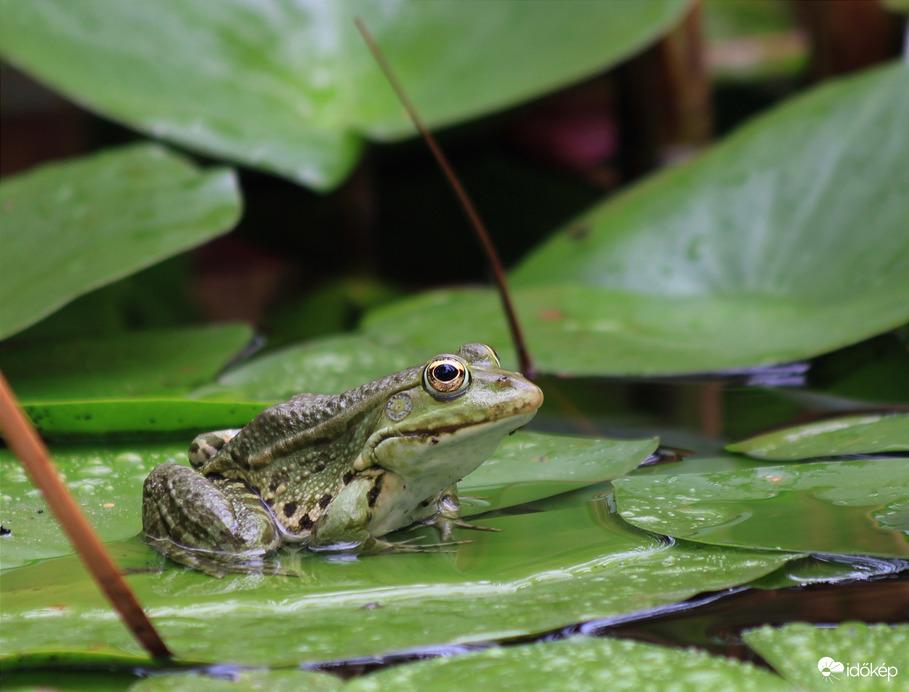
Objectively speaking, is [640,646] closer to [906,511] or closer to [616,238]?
[906,511]

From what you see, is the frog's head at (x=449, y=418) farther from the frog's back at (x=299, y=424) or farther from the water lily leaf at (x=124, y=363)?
the water lily leaf at (x=124, y=363)

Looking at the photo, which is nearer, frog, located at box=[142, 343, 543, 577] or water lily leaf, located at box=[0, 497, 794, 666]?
water lily leaf, located at box=[0, 497, 794, 666]

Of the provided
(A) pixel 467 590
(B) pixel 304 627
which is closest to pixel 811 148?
(A) pixel 467 590

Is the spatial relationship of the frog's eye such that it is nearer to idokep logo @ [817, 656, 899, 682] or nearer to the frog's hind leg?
the frog's hind leg

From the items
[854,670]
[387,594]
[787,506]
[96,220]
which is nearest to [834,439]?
[787,506]

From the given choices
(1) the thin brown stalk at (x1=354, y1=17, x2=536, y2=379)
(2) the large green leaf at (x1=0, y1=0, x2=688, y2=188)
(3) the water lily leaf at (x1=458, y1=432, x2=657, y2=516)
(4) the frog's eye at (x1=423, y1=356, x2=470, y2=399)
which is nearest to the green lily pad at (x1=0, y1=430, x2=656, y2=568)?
(3) the water lily leaf at (x1=458, y1=432, x2=657, y2=516)

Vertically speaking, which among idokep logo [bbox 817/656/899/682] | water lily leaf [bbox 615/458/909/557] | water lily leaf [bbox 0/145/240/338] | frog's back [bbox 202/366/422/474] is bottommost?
idokep logo [bbox 817/656/899/682]

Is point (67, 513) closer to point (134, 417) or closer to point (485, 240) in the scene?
point (134, 417)
